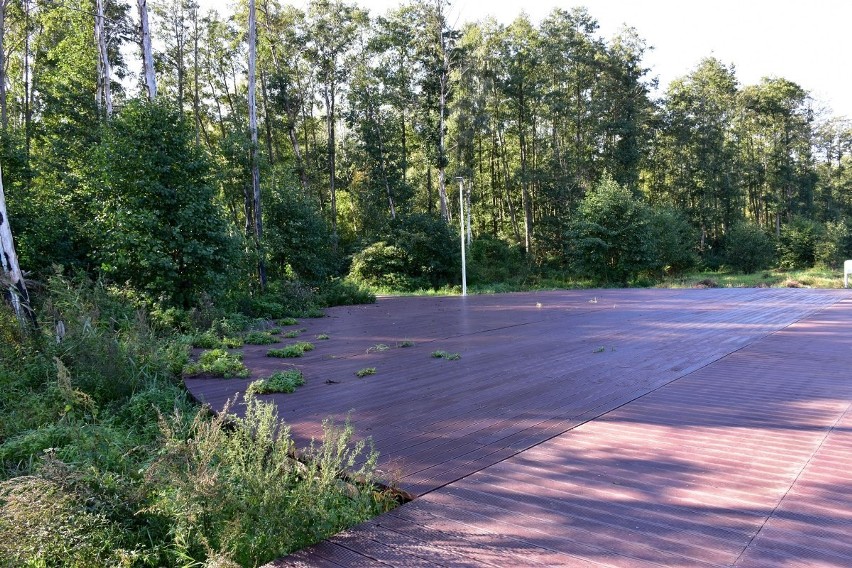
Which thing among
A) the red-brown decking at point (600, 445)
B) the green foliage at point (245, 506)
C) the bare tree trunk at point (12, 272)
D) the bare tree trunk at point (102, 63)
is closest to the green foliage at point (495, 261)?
the bare tree trunk at point (102, 63)

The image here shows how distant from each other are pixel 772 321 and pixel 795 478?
765 centimetres

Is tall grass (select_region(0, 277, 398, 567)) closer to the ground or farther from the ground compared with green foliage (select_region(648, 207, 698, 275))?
closer to the ground

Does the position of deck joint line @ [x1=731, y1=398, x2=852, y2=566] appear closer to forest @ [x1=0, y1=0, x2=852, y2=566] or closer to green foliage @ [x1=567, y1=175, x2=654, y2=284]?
forest @ [x1=0, y1=0, x2=852, y2=566]

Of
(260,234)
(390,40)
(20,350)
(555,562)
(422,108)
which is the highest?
(390,40)

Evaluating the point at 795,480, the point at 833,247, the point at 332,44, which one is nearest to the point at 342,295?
the point at 795,480

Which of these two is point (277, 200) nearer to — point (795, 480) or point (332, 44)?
point (332, 44)

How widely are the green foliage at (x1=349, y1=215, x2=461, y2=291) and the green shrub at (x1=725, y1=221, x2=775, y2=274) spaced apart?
1861 centimetres

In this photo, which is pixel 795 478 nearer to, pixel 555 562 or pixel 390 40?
pixel 555 562

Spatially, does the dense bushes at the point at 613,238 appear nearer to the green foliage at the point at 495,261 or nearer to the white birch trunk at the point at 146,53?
the green foliage at the point at 495,261

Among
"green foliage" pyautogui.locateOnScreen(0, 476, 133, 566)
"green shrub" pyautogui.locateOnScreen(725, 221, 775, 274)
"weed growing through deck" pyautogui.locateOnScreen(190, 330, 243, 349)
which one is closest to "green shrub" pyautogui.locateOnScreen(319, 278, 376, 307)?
"weed growing through deck" pyautogui.locateOnScreen(190, 330, 243, 349)

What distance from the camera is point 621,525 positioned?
2.35 metres

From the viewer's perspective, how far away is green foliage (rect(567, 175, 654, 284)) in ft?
81.0

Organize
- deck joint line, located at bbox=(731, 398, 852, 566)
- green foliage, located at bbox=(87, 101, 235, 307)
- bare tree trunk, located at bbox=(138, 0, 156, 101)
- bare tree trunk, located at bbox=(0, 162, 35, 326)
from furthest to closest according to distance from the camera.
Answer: bare tree trunk, located at bbox=(138, 0, 156, 101) → green foliage, located at bbox=(87, 101, 235, 307) → bare tree trunk, located at bbox=(0, 162, 35, 326) → deck joint line, located at bbox=(731, 398, 852, 566)

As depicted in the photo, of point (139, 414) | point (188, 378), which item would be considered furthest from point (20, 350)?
point (139, 414)
